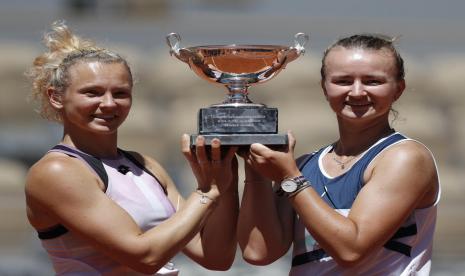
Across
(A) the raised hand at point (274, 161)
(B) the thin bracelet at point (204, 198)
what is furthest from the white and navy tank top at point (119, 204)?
(A) the raised hand at point (274, 161)

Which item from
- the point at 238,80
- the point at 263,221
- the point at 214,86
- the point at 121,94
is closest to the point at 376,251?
the point at 263,221

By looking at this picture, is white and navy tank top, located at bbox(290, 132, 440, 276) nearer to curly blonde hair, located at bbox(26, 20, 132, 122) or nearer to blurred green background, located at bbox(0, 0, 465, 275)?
curly blonde hair, located at bbox(26, 20, 132, 122)

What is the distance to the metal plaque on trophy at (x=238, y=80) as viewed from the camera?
2.51 metres

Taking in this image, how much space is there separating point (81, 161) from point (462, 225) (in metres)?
3.72

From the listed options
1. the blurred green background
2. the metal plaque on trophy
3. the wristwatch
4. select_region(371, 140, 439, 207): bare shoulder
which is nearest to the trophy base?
the metal plaque on trophy

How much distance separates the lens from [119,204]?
2.53 metres

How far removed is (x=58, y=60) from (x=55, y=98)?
0.29ft

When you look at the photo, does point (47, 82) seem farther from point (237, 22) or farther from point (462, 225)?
point (237, 22)

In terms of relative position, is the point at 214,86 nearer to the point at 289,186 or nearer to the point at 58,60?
the point at 58,60

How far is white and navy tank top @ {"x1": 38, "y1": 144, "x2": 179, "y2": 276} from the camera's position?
8.27 ft

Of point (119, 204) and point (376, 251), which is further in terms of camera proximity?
point (119, 204)

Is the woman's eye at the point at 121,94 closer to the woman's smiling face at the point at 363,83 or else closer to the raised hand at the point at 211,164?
the raised hand at the point at 211,164

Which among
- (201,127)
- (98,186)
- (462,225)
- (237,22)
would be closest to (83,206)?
(98,186)

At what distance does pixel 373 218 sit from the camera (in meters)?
2.36
